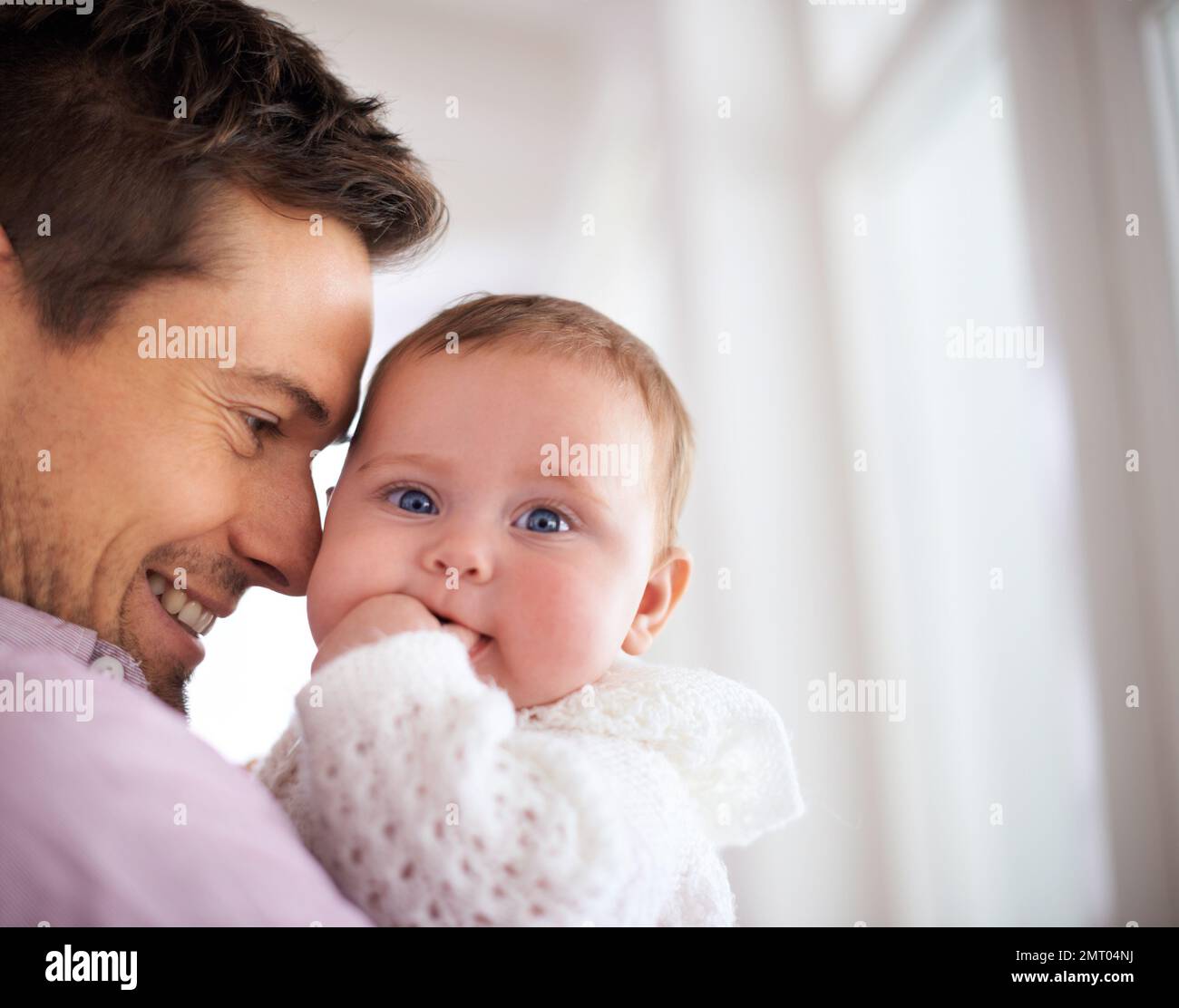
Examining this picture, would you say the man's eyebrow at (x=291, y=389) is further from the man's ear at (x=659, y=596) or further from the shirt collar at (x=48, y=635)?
the man's ear at (x=659, y=596)

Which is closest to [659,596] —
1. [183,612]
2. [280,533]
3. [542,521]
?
[542,521]

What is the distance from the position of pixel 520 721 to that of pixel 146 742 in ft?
1.36

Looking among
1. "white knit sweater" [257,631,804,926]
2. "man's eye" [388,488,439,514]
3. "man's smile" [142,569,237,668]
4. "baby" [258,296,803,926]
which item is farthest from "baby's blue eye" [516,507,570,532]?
"man's smile" [142,569,237,668]

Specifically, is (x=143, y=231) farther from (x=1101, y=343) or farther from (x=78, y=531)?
(x=1101, y=343)

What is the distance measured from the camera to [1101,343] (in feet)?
5.68

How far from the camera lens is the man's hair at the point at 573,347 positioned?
1149mm

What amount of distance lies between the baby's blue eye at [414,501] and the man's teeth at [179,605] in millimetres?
320

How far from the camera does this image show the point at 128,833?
61 centimetres

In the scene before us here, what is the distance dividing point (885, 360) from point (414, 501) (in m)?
1.73

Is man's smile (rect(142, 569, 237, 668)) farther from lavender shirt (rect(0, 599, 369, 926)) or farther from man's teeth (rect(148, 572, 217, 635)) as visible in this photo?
lavender shirt (rect(0, 599, 369, 926))

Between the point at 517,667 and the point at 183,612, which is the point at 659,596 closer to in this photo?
the point at 517,667

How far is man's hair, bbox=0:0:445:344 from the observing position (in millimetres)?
1090

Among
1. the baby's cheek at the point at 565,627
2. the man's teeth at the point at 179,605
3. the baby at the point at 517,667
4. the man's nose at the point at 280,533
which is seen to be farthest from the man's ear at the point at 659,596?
the man's teeth at the point at 179,605
